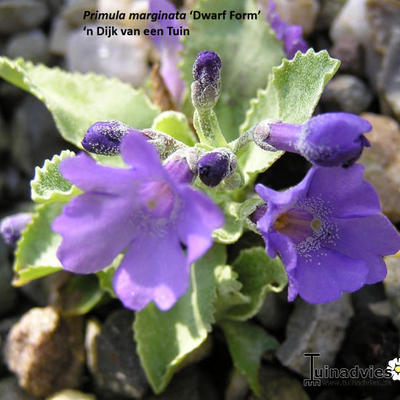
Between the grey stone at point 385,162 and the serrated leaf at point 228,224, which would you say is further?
the grey stone at point 385,162

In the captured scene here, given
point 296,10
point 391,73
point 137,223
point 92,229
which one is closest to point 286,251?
point 137,223

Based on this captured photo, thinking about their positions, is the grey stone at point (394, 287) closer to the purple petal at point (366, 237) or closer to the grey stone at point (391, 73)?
the purple petal at point (366, 237)

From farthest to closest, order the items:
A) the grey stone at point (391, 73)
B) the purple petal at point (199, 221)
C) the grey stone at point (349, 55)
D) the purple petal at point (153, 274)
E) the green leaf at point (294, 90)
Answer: the grey stone at point (349, 55)
the grey stone at point (391, 73)
the green leaf at point (294, 90)
the purple petal at point (153, 274)
the purple petal at point (199, 221)

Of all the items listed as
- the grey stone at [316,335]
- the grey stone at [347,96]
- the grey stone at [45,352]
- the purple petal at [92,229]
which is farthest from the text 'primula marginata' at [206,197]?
the grey stone at [347,96]

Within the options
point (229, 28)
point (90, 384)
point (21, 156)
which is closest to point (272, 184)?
point (229, 28)

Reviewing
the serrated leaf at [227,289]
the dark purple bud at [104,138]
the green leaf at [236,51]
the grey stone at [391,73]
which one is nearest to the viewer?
the dark purple bud at [104,138]

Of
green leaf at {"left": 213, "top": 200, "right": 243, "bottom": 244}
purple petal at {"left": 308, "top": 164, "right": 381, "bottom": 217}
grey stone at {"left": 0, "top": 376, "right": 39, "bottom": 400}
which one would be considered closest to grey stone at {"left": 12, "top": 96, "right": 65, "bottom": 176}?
grey stone at {"left": 0, "top": 376, "right": 39, "bottom": 400}

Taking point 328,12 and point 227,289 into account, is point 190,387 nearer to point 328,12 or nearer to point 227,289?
point 227,289
